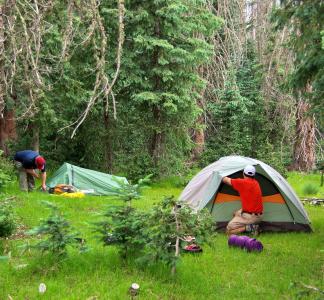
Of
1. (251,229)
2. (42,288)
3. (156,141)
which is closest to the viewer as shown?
(42,288)

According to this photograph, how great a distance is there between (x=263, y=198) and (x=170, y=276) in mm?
4107

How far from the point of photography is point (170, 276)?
220 inches

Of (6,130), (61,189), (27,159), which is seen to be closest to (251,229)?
(61,189)

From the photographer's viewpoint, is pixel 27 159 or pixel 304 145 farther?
pixel 304 145

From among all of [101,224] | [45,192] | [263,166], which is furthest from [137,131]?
[101,224]

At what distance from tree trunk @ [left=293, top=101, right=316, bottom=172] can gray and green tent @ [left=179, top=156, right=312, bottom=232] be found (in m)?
9.72

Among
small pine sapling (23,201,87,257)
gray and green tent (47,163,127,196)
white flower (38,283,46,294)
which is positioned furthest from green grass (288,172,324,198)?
white flower (38,283,46,294)

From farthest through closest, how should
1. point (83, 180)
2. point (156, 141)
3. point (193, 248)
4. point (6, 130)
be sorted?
point (156, 141), point (6, 130), point (83, 180), point (193, 248)

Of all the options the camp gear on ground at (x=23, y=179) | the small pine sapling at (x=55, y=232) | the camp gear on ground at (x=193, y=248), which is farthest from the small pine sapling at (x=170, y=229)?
the camp gear on ground at (x=23, y=179)

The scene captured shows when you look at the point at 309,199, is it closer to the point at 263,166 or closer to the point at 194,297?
the point at 263,166

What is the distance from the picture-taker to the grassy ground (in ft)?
17.0

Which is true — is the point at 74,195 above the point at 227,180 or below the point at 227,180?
below

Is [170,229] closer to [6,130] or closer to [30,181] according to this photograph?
[30,181]

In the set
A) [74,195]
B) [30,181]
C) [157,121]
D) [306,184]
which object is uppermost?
→ [157,121]
